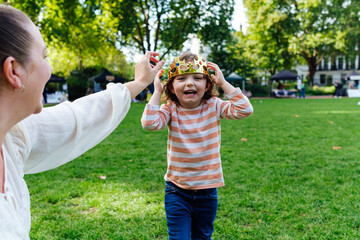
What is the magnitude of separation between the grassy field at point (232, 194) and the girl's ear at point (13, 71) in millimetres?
2460

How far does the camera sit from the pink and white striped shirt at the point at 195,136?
2.38 meters

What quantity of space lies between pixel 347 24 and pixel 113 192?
38487 millimetres

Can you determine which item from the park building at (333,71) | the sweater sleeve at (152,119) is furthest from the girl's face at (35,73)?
the park building at (333,71)

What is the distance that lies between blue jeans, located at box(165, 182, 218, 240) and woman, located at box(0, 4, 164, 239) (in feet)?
3.46

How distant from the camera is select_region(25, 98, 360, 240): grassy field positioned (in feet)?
10.6

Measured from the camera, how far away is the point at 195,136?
2455 mm

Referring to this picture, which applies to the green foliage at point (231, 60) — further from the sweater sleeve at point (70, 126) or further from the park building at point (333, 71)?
the sweater sleeve at point (70, 126)

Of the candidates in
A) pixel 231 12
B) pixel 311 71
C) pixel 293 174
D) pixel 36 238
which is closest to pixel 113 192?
pixel 36 238

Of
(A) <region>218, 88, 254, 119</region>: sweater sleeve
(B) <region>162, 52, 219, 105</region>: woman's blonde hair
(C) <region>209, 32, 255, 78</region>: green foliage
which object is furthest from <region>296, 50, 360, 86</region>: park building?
(A) <region>218, 88, 254, 119</region>: sweater sleeve

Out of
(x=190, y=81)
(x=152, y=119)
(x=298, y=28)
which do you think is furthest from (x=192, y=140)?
(x=298, y=28)

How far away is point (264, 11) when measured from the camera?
34.8 meters

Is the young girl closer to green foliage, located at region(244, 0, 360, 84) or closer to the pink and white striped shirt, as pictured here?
the pink and white striped shirt

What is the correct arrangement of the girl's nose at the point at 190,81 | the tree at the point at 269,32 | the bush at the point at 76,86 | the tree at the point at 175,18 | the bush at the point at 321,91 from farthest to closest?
1. the bush at the point at 321,91
2. the tree at the point at 269,32
3. the bush at the point at 76,86
4. the tree at the point at 175,18
5. the girl's nose at the point at 190,81

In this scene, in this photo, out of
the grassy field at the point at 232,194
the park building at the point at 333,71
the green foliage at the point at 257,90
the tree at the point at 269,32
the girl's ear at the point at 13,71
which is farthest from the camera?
the park building at the point at 333,71
